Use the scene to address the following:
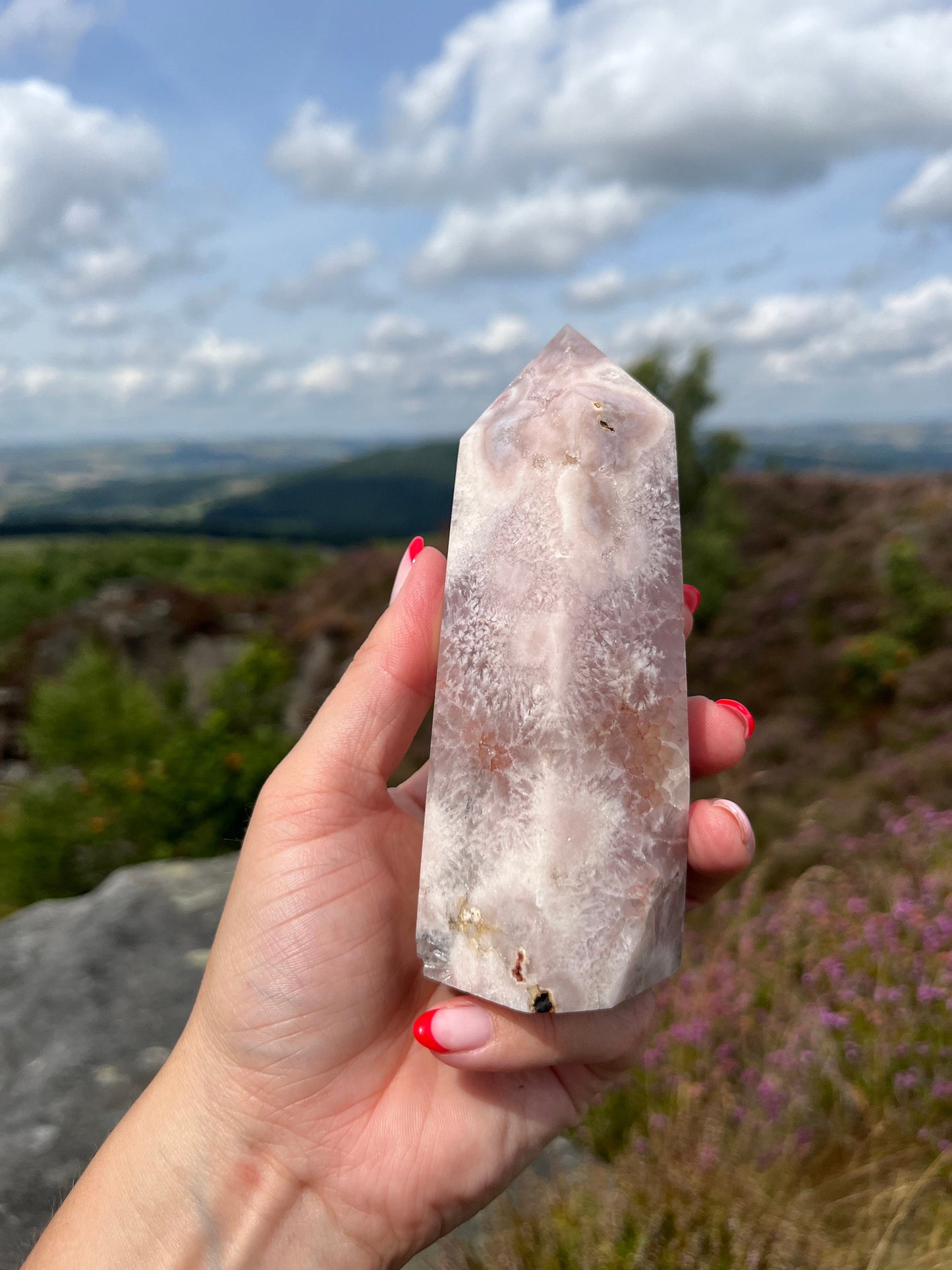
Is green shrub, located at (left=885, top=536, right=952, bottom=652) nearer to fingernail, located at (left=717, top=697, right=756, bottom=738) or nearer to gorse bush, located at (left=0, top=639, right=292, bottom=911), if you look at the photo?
gorse bush, located at (left=0, top=639, right=292, bottom=911)

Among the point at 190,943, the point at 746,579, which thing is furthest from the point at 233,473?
the point at 190,943

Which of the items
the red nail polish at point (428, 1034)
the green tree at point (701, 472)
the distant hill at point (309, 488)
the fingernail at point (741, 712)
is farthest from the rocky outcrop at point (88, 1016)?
the distant hill at point (309, 488)

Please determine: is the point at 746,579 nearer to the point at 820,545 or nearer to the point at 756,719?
the point at 820,545

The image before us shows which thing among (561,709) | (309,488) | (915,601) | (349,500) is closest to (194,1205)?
(561,709)

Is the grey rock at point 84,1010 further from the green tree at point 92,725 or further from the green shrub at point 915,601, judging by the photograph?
the green shrub at point 915,601

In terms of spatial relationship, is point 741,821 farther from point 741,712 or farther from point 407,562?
point 407,562

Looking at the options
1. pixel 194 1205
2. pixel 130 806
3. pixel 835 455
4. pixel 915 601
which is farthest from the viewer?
pixel 835 455

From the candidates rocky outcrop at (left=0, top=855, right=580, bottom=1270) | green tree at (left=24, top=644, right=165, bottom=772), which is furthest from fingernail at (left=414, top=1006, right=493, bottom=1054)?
green tree at (left=24, top=644, right=165, bottom=772)
